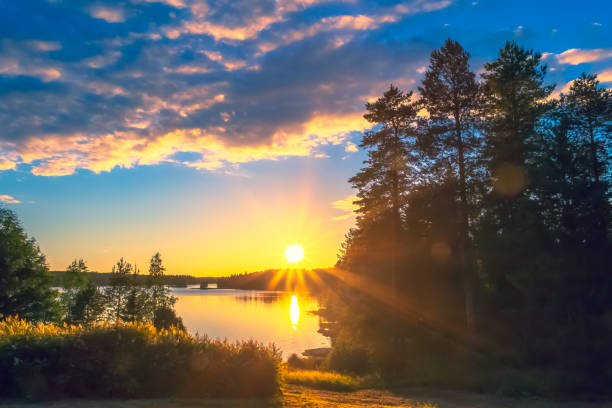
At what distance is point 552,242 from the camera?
797 inches

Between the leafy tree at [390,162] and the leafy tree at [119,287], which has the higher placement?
the leafy tree at [390,162]

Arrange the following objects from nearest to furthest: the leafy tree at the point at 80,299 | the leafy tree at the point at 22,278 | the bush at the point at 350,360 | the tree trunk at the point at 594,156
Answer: the bush at the point at 350,360 → the tree trunk at the point at 594,156 → the leafy tree at the point at 22,278 → the leafy tree at the point at 80,299

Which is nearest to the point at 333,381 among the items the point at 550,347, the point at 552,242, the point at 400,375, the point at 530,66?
the point at 400,375

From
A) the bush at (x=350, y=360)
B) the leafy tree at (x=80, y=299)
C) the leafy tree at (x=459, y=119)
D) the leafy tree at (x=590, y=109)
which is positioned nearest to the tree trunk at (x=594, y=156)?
the leafy tree at (x=590, y=109)

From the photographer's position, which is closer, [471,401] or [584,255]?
[471,401]

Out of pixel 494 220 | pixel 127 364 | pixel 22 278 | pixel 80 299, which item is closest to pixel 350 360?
pixel 494 220

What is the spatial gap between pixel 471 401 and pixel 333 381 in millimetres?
6005

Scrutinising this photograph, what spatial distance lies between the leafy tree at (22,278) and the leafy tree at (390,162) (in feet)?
84.1

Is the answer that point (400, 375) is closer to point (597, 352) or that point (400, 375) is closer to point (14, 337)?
point (597, 352)

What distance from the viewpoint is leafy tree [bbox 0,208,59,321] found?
1085 inches

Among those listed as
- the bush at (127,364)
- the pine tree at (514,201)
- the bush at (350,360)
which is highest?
the pine tree at (514,201)

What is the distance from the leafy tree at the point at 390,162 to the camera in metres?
29.9

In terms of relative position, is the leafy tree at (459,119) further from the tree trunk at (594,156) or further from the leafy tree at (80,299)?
the leafy tree at (80,299)

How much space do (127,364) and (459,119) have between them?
23887mm
